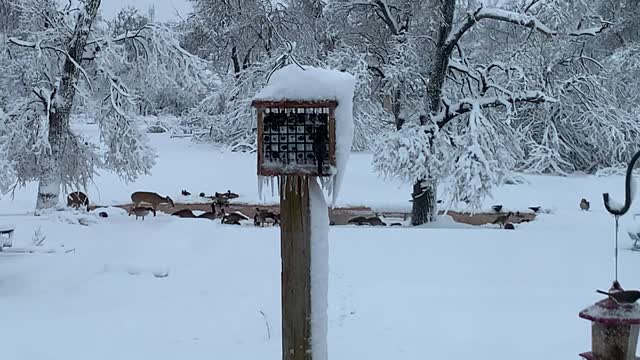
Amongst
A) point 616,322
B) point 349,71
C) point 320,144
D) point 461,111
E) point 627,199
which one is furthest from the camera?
point 349,71

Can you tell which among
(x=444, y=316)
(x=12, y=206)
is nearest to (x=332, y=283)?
(x=444, y=316)

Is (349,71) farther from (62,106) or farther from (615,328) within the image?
(615,328)

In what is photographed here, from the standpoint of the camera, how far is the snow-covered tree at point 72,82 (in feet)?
35.1

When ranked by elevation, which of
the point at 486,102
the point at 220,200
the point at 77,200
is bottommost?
the point at 220,200

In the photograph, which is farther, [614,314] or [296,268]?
[296,268]

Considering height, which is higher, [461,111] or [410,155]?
[461,111]

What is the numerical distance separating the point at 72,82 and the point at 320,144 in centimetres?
882

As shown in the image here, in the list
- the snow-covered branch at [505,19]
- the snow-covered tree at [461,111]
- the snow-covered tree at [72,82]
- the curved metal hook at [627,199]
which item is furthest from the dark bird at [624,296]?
the snow-covered branch at [505,19]

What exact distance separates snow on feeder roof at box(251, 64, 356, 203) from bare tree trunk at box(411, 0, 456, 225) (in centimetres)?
895

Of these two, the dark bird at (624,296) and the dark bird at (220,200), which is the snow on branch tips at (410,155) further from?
the dark bird at (624,296)

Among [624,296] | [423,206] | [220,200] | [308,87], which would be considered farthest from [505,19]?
[624,296]

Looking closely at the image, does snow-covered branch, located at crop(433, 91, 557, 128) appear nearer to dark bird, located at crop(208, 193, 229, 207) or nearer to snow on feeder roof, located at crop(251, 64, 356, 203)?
dark bird, located at crop(208, 193, 229, 207)

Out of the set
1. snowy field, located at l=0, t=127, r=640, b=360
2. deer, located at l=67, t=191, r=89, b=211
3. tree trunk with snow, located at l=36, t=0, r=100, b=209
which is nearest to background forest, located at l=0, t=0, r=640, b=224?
tree trunk with snow, located at l=36, t=0, r=100, b=209

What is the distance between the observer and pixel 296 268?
10.5 ft
